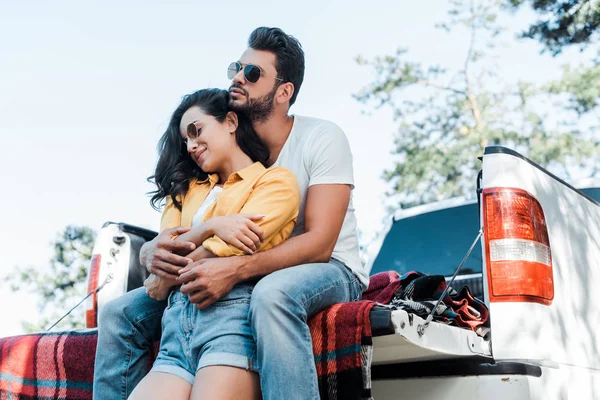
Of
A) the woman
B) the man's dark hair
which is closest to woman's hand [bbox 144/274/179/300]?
the woman

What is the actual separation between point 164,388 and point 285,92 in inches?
58.6

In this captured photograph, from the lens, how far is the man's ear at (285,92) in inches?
125

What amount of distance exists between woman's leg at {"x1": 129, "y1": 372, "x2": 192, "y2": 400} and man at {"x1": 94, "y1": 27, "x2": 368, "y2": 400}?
26 centimetres

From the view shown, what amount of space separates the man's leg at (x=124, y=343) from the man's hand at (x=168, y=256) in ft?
0.58

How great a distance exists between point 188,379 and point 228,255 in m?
0.43

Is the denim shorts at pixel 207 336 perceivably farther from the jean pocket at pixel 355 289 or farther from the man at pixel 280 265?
the jean pocket at pixel 355 289

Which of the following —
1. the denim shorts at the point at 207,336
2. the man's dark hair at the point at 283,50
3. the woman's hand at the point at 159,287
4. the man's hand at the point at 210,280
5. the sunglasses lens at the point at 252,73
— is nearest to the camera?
the denim shorts at the point at 207,336

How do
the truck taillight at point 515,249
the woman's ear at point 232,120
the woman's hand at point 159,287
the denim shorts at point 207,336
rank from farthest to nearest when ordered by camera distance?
the woman's ear at point 232,120, the woman's hand at point 159,287, the truck taillight at point 515,249, the denim shorts at point 207,336

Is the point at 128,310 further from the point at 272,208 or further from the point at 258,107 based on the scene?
the point at 258,107

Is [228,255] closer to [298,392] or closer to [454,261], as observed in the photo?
[298,392]

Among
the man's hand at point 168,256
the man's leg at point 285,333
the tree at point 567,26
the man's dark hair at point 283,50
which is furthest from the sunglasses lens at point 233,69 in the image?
the tree at point 567,26

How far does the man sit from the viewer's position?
82.5 inches

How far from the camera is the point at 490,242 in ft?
8.15

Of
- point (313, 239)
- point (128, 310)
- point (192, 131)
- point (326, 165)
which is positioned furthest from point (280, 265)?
point (192, 131)
